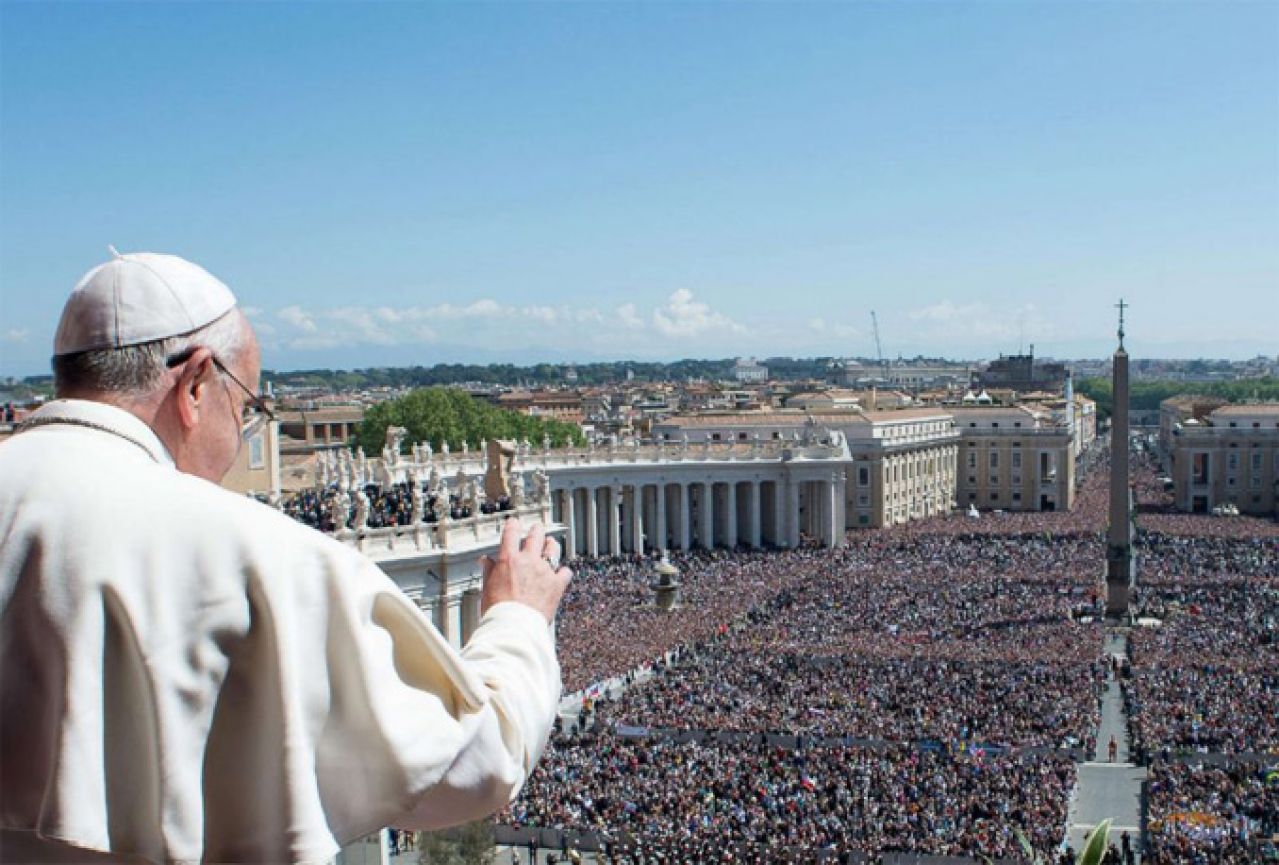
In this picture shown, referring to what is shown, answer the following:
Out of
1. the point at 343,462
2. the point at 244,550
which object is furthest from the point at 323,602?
the point at 343,462

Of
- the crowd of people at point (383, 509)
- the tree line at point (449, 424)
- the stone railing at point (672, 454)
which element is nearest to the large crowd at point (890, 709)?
the crowd of people at point (383, 509)

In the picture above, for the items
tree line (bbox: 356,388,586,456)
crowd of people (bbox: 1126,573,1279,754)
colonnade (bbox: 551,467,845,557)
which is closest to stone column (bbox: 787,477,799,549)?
colonnade (bbox: 551,467,845,557)

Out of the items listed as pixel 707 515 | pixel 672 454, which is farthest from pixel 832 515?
pixel 672 454

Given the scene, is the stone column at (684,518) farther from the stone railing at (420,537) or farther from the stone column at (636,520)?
the stone railing at (420,537)

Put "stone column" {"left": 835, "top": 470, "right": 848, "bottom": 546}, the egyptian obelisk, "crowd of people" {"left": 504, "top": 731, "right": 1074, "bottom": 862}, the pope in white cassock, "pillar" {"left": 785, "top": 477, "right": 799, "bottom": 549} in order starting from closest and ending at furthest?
the pope in white cassock → "crowd of people" {"left": 504, "top": 731, "right": 1074, "bottom": 862} → the egyptian obelisk → "stone column" {"left": 835, "top": 470, "right": 848, "bottom": 546} → "pillar" {"left": 785, "top": 477, "right": 799, "bottom": 549}

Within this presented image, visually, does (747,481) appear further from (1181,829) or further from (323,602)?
(323,602)

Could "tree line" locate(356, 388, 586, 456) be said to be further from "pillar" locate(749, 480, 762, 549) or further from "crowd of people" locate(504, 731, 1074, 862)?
"crowd of people" locate(504, 731, 1074, 862)

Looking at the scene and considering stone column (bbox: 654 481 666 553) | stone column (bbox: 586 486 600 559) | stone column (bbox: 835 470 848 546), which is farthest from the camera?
stone column (bbox: 835 470 848 546)
